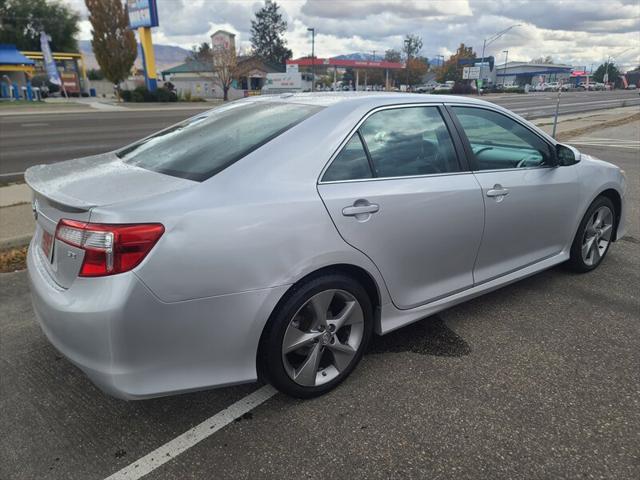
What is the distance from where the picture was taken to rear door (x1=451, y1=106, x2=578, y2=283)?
330 cm

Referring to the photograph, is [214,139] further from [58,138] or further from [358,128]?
[58,138]

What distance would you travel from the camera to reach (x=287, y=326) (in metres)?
2.42

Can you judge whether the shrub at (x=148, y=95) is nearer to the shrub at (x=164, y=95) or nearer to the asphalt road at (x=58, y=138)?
the shrub at (x=164, y=95)

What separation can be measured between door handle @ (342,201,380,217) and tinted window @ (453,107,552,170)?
1.05m

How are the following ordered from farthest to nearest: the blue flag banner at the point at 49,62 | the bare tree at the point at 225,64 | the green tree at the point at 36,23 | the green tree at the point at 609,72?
the green tree at the point at 609,72, the green tree at the point at 36,23, the bare tree at the point at 225,64, the blue flag banner at the point at 49,62

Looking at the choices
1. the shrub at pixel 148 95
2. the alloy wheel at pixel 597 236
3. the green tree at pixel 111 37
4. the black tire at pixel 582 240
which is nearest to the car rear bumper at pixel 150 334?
the black tire at pixel 582 240

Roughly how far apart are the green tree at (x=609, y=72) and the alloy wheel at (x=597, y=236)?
307 ft

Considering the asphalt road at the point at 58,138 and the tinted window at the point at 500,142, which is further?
the asphalt road at the point at 58,138

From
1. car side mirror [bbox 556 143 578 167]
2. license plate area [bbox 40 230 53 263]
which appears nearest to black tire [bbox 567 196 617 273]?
car side mirror [bbox 556 143 578 167]

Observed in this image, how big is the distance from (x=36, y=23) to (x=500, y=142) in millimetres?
67549

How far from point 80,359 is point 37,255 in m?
0.81

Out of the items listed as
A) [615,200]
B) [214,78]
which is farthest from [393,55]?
[615,200]

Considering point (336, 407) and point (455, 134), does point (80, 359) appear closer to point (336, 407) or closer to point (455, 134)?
point (336, 407)

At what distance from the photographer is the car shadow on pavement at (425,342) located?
3164 millimetres
